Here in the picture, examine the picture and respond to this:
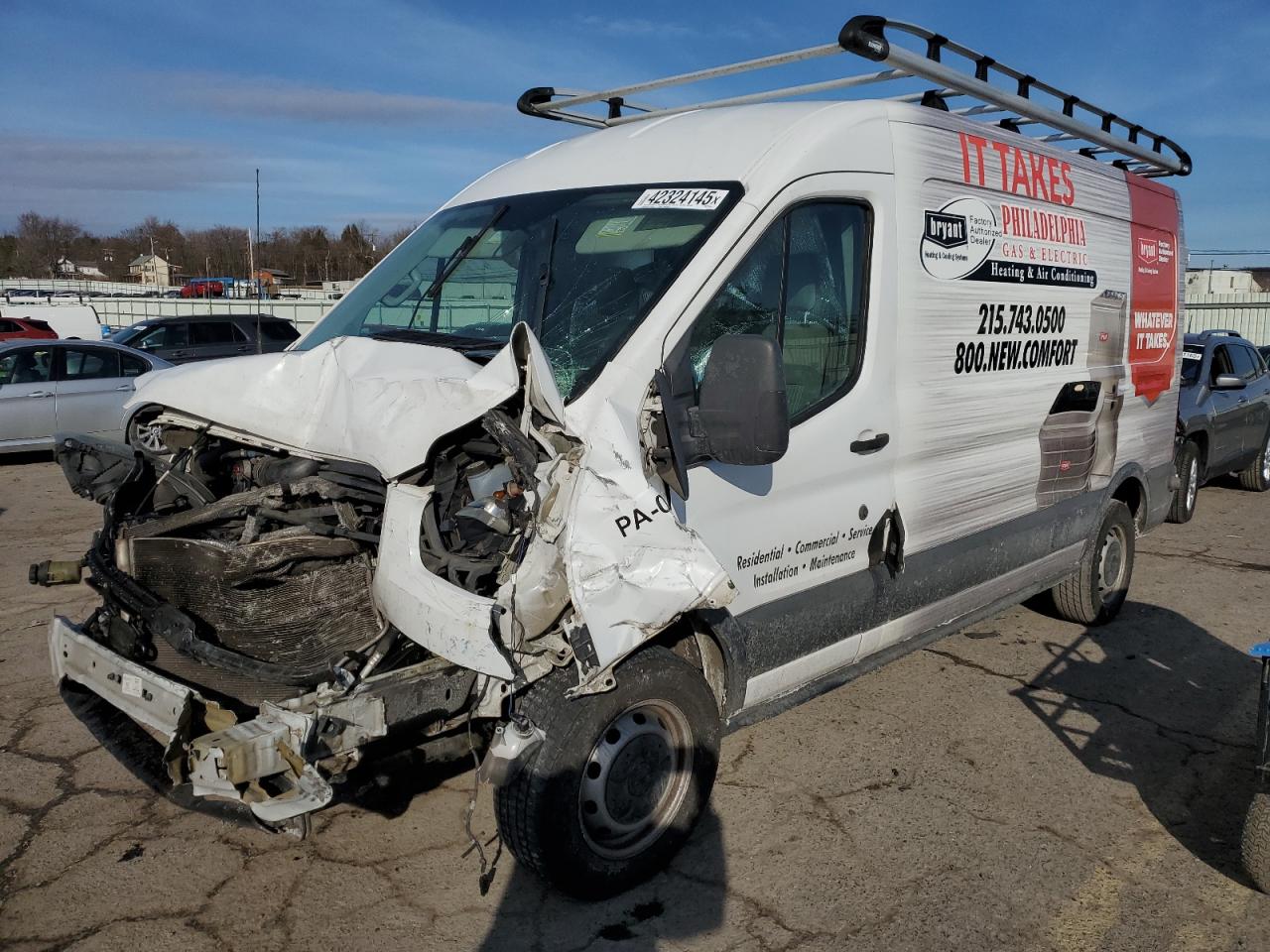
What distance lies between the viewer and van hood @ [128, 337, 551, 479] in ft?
9.96

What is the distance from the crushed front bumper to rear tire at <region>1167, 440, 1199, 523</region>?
900 centimetres

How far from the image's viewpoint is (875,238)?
4.12 meters

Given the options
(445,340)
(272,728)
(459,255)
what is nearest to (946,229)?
(459,255)

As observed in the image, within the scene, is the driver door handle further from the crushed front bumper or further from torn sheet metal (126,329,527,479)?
the crushed front bumper

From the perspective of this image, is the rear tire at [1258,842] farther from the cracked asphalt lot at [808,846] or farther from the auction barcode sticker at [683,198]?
the auction barcode sticker at [683,198]

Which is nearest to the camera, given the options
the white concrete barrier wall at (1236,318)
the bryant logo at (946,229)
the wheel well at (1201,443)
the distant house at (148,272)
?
the bryant logo at (946,229)

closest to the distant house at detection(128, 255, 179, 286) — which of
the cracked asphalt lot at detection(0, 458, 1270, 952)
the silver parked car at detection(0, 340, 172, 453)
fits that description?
the silver parked car at detection(0, 340, 172, 453)

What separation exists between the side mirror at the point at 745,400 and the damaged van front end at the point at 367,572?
27 cm

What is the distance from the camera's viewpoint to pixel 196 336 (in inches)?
716

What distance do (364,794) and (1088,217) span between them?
15.3ft

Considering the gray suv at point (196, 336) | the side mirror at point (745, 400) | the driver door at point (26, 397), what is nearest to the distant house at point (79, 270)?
the gray suv at point (196, 336)

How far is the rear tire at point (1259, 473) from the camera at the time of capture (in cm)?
1204

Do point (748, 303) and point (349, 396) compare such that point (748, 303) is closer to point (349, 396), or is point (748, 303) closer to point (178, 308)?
point (349, 396)

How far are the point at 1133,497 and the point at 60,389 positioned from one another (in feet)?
38.1
